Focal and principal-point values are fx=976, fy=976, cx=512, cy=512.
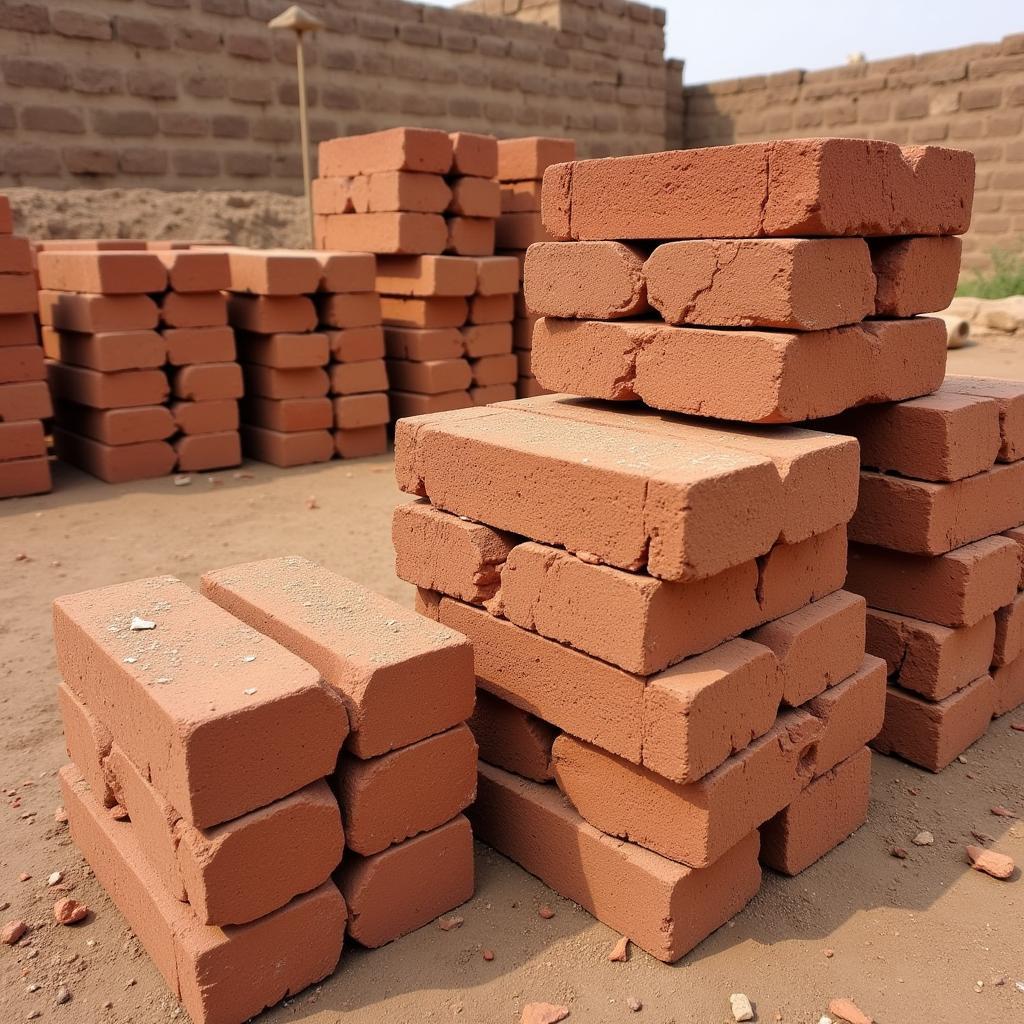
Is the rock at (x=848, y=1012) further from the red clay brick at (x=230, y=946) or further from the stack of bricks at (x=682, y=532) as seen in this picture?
Answer: the red clay brick at (x=230, y=946)

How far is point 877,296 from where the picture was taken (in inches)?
134

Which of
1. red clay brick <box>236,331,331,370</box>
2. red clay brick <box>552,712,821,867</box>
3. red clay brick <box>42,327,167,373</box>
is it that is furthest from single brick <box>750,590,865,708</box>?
red clay brick <box>42,327,167,373</box>

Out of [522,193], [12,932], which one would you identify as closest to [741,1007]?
[12,932]

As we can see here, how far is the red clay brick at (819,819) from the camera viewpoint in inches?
123

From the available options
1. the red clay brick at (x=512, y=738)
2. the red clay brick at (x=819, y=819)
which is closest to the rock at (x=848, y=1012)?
the red clay brick at (x=819, y=819)

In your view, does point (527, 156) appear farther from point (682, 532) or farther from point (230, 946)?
point (230, 946)

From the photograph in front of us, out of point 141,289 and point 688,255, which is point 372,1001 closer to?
point 688,255

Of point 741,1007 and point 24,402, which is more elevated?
point 24,402

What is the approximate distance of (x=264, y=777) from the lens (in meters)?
2.46

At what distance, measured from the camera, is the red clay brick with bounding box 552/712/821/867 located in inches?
106

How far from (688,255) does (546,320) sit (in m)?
0.69

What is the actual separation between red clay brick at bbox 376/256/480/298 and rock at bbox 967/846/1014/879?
22.5 feet

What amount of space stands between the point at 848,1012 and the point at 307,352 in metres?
6.94

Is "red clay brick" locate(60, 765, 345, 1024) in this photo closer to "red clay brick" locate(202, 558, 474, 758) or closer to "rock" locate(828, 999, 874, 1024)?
"red clay brick" locate(202, 558, 474, 758)
